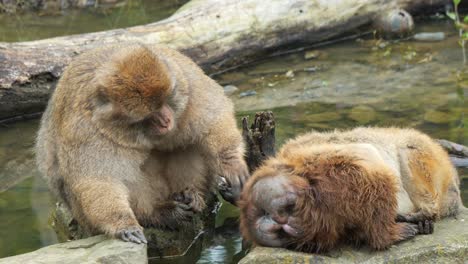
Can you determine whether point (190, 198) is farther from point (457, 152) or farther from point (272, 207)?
point (457, 152)

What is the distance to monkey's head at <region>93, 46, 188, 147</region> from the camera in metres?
5.10

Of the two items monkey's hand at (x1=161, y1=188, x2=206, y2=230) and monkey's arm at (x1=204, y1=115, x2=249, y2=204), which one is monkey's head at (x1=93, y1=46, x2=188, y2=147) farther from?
monkey's hand at (x1=161, y1=188, x2=206, y2=230)

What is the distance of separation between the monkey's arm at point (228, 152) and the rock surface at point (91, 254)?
3.22ft

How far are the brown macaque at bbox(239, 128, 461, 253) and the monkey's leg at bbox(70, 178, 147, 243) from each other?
2.64 ft

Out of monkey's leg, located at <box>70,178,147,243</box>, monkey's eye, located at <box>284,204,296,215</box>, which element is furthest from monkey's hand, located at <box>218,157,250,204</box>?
monkey's eye, located at <box>284,204,296,215</box>

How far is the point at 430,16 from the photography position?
12.8m

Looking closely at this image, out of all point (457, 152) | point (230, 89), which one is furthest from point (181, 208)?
point (230, 89)

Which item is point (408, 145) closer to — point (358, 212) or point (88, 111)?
point (358, 212)

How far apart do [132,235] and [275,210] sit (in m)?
1.07

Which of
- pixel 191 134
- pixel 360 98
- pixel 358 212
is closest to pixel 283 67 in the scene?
pixel 360 98

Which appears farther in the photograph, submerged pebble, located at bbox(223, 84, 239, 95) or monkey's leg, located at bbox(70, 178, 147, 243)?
submerged pebble, located at bbox(223, 84, 239, 95)

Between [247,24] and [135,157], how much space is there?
5.61m

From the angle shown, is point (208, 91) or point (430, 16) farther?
point (430, 16)

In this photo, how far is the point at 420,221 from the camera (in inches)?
207
